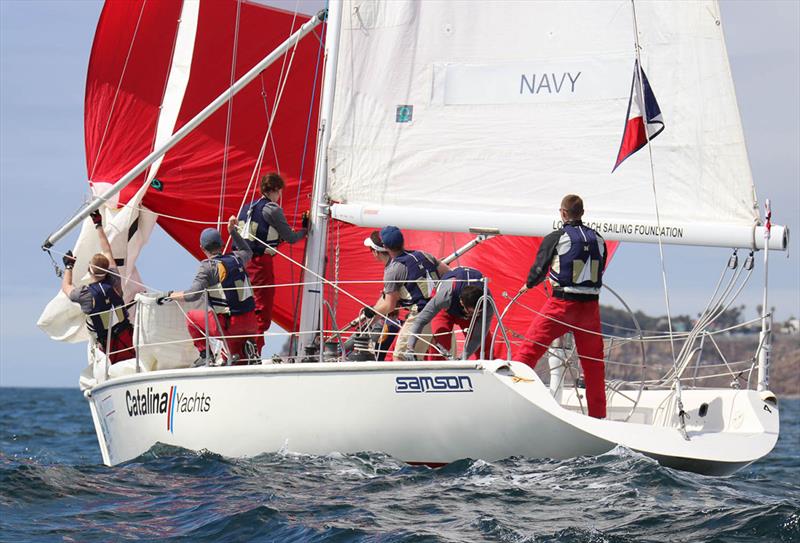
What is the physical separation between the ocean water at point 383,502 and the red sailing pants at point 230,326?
3.33ft

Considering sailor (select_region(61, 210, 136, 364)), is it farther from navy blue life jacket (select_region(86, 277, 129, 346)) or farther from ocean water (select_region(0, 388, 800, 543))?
ocean water (select_region(0, 388, 800, 543))

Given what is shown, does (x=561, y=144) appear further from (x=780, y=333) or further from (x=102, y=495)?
(x=780, y=333)

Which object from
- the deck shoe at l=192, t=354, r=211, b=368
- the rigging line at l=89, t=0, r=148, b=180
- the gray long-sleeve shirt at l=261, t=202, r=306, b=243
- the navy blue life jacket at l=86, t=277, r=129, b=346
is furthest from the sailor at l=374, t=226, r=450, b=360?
the rigging line at l=89, t=0, r=148, b=180

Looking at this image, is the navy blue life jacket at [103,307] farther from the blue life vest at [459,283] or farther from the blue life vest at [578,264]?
the blue life vest at [578,264]

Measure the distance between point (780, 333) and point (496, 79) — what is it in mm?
88546

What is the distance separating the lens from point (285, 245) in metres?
13.2

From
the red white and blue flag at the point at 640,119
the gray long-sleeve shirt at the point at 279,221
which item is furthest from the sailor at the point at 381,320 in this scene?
the red white and blue flag at the point at 640,119

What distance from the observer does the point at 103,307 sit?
34.4ft

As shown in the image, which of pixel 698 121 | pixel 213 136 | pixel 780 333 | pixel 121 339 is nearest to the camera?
pixel 698 121

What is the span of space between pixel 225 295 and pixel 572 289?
2.78 metres

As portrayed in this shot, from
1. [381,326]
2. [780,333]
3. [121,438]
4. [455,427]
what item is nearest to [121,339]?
[121,438]

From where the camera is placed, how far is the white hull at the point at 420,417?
7738 mm

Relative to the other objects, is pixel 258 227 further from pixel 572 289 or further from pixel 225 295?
pixel 572 289

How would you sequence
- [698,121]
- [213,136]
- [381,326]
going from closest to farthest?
[698,121], [381,326], [213,136]
